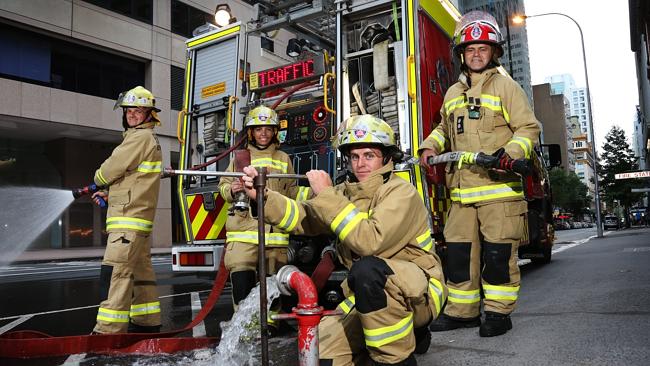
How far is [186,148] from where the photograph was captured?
540cm

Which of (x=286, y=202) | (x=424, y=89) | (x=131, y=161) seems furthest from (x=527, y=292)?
(x=131, y=161)

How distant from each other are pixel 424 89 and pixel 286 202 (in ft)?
7.43

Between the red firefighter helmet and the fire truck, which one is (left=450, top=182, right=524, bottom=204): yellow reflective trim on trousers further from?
the red firefighter helmet

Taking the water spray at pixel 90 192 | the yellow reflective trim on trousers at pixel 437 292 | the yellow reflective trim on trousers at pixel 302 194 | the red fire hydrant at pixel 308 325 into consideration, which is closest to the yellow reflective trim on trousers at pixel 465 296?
the yellow reflective trim on trousers at pixel 437 292

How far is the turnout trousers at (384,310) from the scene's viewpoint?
6.76 ft

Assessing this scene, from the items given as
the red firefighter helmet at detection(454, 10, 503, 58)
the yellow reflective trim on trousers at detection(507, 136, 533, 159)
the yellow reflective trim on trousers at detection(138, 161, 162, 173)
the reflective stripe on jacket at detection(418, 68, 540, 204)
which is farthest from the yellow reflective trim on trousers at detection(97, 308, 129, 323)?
the red firefighter helmet at detection(454, 10, 503, 58)

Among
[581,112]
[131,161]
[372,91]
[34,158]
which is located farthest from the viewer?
[581,112]

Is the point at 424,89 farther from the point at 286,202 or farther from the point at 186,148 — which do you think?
the point at 186,148

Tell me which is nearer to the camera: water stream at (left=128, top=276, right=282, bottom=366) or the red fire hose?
water stream at (left=128, top=276, right=282, bottom=366)

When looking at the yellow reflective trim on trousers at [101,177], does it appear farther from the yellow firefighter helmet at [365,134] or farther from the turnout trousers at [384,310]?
the turnout trousers at [384,310]

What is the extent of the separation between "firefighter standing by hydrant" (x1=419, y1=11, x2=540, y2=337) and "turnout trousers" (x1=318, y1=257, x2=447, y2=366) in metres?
1.21

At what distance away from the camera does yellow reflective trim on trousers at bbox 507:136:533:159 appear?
3250mm

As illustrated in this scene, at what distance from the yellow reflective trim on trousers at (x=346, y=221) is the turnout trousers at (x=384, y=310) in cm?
14

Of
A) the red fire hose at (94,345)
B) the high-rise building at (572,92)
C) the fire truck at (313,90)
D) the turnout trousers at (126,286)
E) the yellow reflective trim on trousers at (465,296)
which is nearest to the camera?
the red fire hose at (94,345)
